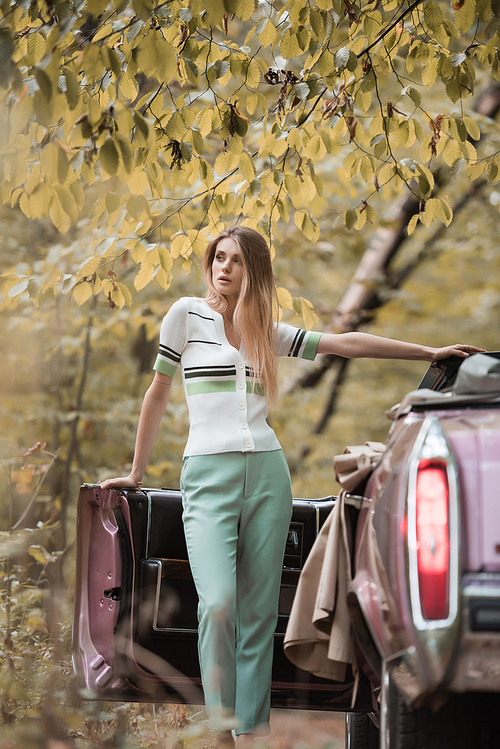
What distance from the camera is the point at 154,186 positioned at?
12.3 feet

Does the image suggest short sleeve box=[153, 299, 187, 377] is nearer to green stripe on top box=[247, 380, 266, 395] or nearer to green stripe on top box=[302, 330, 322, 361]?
green stripe on top box=[247, 380, 266, 395]

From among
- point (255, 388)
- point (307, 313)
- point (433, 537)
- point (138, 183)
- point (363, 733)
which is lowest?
point (363, 733)

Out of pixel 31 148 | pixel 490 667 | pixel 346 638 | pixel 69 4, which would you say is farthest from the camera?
pixel 31 148

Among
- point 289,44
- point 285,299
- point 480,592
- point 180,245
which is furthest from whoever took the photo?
point 285,299

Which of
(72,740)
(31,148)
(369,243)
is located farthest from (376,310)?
(72,740)

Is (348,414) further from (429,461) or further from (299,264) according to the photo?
(429,461)

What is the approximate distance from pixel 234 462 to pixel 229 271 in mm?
910

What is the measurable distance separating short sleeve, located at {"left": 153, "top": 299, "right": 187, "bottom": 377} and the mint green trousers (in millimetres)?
427

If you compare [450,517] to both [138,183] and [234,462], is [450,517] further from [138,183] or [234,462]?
[138,183]

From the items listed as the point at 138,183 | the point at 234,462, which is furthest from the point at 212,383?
the point at 138,183

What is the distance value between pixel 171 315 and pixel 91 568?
1.15 meters

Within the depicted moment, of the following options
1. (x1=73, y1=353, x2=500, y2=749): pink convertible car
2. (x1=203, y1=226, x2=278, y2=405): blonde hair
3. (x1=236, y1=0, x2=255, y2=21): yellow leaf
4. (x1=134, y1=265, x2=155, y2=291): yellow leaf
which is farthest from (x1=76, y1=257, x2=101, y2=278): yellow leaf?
(x1=73, y1=353, x2=500, y2=749): pink convertible car

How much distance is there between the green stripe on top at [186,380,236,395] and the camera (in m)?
2.98

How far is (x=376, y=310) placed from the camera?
9500mm
